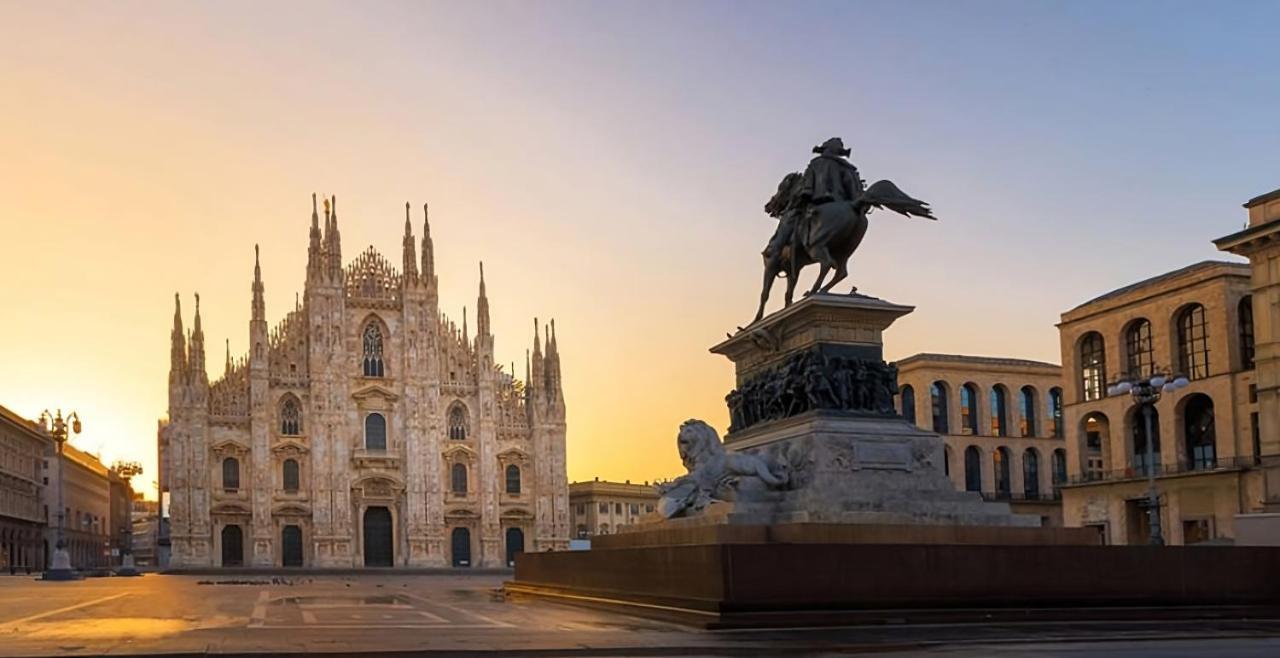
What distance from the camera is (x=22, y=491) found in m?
91.4

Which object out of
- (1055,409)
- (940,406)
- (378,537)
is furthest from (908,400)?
(378,537)

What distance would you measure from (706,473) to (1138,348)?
51.9 meters

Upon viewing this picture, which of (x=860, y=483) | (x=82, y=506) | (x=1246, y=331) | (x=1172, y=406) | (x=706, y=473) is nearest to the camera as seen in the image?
(x=860, y=483)

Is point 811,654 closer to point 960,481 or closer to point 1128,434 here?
point 1128,434

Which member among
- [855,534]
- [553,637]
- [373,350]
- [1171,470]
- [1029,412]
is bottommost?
[553,637]

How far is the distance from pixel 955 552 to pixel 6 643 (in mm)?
10229

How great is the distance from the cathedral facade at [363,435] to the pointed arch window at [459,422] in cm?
8

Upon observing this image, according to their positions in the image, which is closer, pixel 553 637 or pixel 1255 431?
pixel 553 637

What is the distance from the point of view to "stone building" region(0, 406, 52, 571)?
85.1 metres

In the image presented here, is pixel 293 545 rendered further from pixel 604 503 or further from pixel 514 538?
pixel 604 503

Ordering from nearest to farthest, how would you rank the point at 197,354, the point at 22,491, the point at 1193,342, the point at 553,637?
the point at 553,637, the point at 1193,342, the point at 197,354, the point at 22,491

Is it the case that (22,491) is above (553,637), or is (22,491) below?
above

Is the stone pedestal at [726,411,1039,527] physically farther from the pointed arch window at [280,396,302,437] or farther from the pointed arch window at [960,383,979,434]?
the pointed arch window at [960,383,979,434]

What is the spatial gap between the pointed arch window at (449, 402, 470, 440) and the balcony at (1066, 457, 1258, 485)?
112 ft
